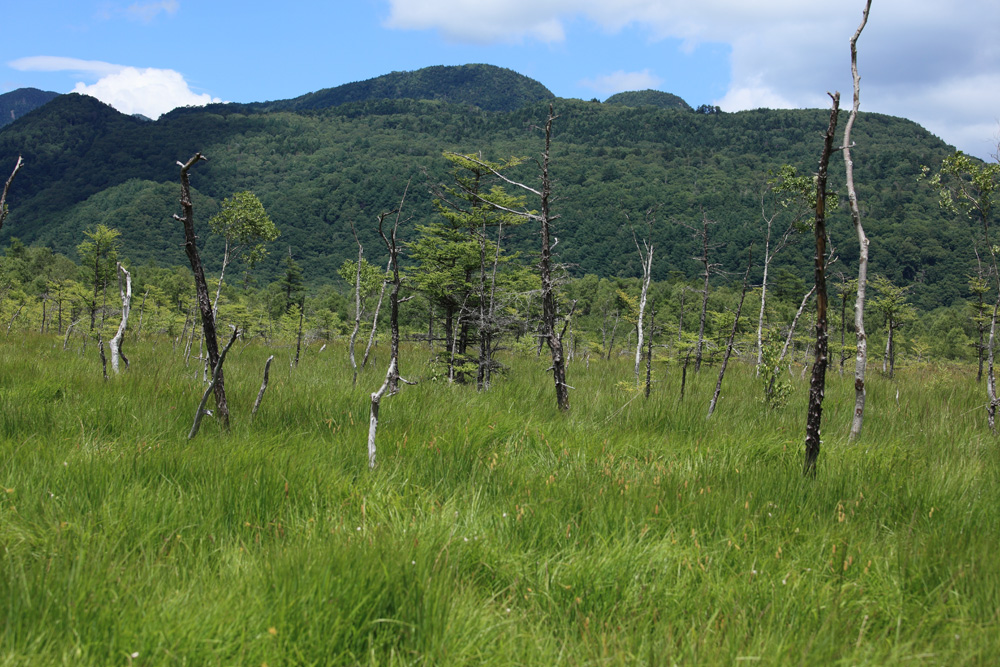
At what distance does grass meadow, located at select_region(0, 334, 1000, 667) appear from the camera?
1.99 meters

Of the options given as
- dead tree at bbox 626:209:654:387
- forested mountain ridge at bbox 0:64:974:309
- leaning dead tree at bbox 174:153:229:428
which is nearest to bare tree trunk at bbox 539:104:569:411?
dead tree at bbox 626:209:654:387

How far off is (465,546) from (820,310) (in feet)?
9.91

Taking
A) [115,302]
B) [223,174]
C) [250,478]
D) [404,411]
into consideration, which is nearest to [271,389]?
[404,411]

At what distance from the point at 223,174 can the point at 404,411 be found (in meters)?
222

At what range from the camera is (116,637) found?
6.07 ft

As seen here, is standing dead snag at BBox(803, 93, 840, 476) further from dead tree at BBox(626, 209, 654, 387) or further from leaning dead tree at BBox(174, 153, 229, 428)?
dead tree at BBox(626, 209, 654, 387)

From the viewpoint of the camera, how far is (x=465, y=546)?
2621mm

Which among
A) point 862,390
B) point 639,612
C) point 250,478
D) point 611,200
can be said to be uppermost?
point 611,200

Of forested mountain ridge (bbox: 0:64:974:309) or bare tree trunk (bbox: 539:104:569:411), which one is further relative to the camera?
forested mountain ridge (bbox: 0:64:974:309)

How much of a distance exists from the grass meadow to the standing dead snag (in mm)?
265

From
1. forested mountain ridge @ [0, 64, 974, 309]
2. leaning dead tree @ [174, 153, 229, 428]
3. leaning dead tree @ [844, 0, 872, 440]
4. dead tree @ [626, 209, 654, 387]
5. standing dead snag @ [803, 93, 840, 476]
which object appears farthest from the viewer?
forested mountain ridge @ [0, 64, 974, 309]

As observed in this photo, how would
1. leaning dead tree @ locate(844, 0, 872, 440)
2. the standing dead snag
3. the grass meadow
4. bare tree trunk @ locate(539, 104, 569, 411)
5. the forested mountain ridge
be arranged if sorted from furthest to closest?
1. the forested mountain ridge
2. bare tree trunk @ locate(539, 104, 569, 411)
3. leaning dead tree @ locate(844, 0, 872, 440)
4. the standing dead snag
5. the grass meadow

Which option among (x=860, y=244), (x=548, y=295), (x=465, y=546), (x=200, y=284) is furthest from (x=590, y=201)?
(x=465, y=546)

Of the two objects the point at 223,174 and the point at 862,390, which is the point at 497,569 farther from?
the point at 223,174
